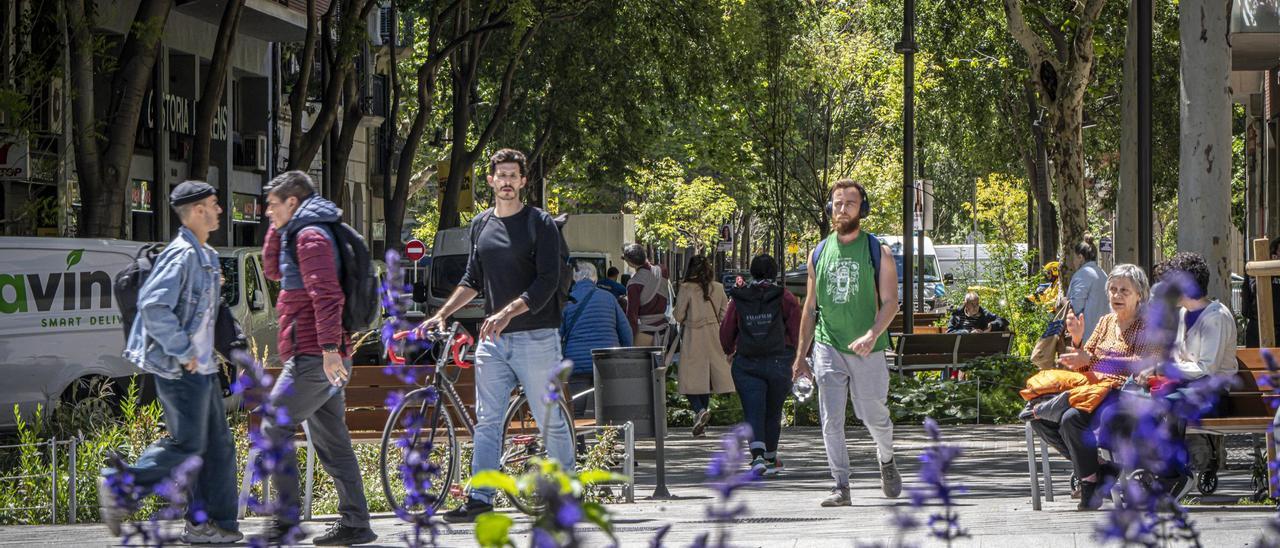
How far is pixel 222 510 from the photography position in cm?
766

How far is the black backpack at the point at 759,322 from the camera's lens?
11.6 m

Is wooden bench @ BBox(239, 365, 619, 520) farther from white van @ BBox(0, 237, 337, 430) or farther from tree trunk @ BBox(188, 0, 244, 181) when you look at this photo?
tree trunk @ BBox(188, 0, 244, 181)

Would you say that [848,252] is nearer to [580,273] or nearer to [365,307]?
[365,307]

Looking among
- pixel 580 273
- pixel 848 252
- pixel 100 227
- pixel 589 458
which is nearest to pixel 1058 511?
pixel 848 252

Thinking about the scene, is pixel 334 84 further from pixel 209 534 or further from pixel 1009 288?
pixel 209 534

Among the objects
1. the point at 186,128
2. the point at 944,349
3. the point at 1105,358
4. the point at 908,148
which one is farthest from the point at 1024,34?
the point at 186,128

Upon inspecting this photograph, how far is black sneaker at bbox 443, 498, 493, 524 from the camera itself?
8102mm

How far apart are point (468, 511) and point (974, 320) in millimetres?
15933

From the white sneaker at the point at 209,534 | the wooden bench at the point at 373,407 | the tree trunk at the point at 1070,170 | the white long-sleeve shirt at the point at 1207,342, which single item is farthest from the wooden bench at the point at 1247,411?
the tree trunk at the point at 1070,170

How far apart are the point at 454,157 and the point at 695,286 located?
1871cm

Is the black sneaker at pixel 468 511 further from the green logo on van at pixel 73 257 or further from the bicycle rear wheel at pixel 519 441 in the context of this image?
the green logo on van at pixel 73 257

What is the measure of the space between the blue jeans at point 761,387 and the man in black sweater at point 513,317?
337 centimetres

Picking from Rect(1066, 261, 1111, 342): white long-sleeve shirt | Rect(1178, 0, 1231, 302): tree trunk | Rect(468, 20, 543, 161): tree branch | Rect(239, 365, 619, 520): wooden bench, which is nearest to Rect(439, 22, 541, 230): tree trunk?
Rect(468, 20, 543, 161): tree branch

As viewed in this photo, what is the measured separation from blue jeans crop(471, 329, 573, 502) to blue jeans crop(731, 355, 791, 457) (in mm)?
3300
